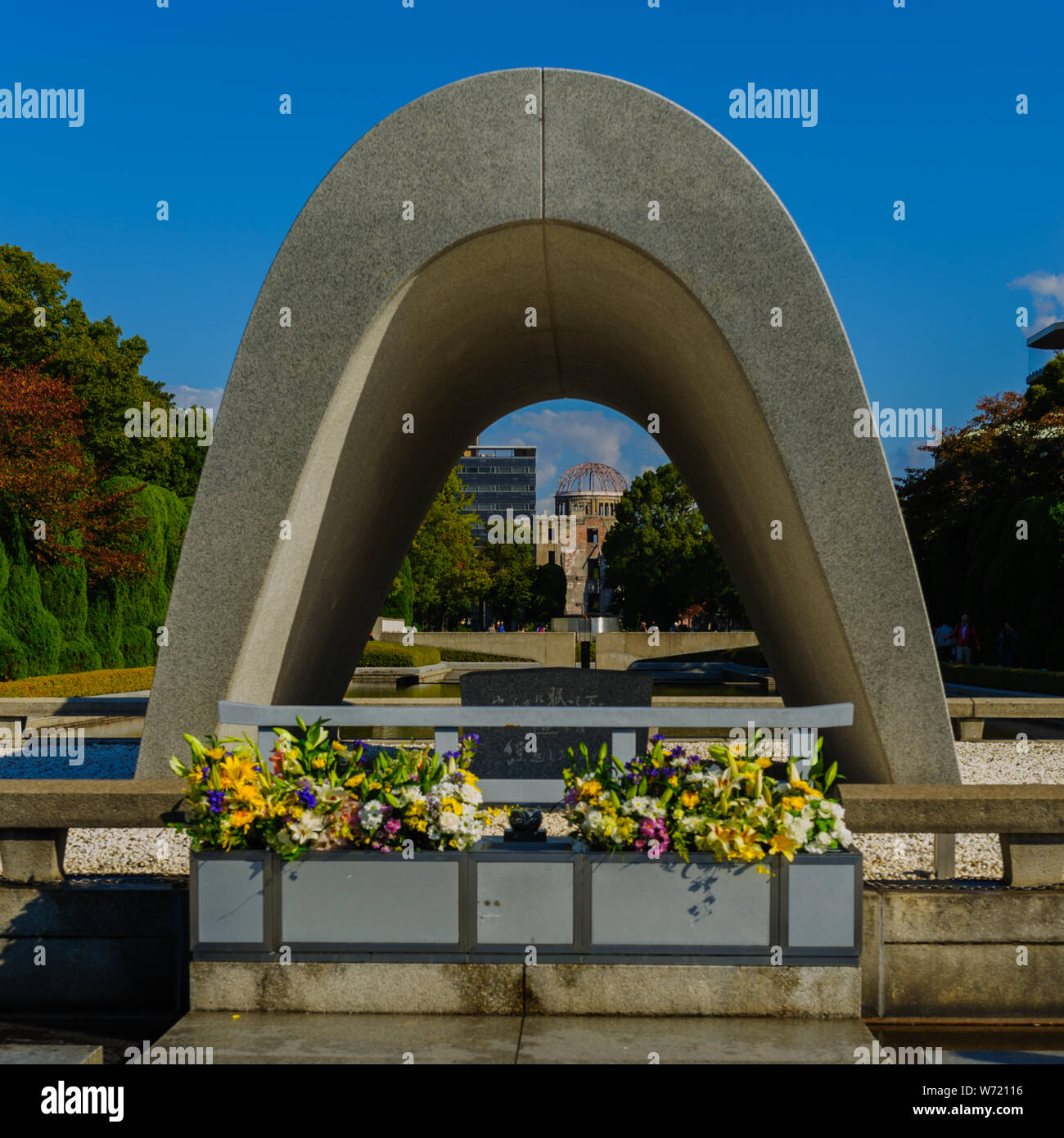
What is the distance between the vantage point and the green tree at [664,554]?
43094 millimetres

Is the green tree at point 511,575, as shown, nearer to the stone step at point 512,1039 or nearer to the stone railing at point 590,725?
the stone railing at point 590,725

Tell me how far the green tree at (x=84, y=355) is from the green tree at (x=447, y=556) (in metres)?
10.3

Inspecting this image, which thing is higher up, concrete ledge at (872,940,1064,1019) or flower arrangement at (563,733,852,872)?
flower arrangement at (563,733,852,872)

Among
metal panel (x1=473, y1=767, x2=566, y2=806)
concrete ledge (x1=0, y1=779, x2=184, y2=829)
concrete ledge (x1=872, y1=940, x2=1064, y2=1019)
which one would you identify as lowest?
concrete ledge (x1=872, y1=940, x2=1064, y2=1019)

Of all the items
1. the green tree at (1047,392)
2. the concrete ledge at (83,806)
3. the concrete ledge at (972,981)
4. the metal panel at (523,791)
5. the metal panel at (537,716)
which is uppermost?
the green tree at (1047,392)

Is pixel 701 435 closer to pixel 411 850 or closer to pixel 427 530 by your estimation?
pixel 411 850

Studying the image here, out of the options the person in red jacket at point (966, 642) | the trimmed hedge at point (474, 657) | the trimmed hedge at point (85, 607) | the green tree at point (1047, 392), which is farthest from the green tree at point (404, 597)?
the green tree at point (1047, 392)

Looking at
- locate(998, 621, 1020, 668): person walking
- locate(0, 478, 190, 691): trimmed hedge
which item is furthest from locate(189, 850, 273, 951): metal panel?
locate(998, 621, 1020, 668): person walking

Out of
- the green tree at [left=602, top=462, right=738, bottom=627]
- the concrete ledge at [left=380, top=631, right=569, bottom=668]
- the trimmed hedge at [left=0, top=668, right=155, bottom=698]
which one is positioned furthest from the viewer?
the green tree at [left=602, top=462, right=738, bottom=627]

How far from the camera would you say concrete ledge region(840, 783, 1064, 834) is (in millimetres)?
5086

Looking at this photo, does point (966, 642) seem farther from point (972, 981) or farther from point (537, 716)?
point (537, 716)

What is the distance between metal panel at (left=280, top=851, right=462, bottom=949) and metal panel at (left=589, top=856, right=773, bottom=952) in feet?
2.22

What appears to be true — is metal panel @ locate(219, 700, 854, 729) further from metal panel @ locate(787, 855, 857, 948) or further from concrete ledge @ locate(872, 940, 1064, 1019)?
concrete ledge @ locate(872, 940, 1064, 1019)

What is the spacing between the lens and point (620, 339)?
28.7ft
